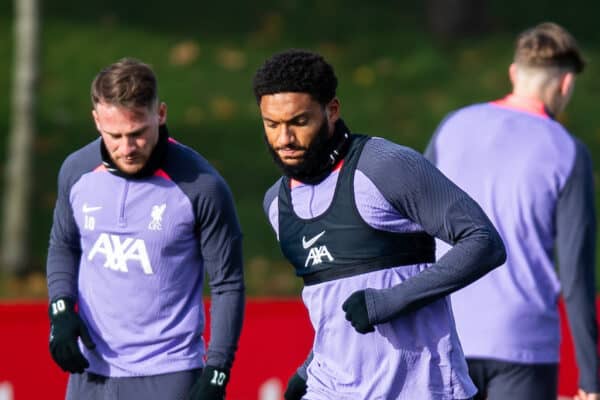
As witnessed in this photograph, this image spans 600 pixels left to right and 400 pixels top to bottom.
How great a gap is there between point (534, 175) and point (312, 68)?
146cm

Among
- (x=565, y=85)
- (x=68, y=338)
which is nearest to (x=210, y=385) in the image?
(x=68, y=338)

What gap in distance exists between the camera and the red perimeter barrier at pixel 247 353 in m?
8.09

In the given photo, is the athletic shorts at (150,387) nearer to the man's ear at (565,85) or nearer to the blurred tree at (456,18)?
the man's ear at (565,85)

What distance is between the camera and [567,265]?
568cm

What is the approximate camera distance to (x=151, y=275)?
546 centimetres

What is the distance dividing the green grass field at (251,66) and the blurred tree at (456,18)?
0.15m

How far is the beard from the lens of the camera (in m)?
4.54

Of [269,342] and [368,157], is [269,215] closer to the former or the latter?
[368,157]

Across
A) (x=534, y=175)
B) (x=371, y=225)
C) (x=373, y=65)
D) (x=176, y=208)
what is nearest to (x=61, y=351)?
(x=176, y=208)

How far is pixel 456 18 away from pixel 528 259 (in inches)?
553

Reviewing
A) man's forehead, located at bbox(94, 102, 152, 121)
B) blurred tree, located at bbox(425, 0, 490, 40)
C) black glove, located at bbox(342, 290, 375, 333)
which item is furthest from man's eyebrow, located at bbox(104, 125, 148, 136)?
blurred tree, located at bbox(425, 0, 490, 40)

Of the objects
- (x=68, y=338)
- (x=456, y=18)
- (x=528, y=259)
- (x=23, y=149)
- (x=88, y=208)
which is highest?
(x=456, y=18)

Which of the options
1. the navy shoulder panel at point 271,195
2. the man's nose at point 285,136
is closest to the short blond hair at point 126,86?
the navy shoulder panel at point 271,195

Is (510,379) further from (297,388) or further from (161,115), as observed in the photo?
(161,115)
